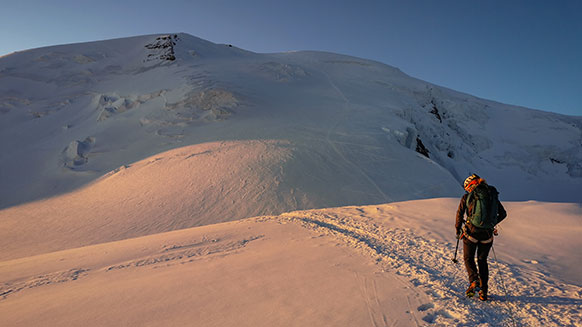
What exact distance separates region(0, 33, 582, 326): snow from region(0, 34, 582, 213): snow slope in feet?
0.44

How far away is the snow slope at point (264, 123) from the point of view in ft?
40.0

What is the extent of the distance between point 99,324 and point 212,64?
23.4 m

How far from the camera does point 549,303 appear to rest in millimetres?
3354

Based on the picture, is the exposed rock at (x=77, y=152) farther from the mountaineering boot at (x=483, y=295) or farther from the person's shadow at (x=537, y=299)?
the person's shadow at (x=537, y=299)

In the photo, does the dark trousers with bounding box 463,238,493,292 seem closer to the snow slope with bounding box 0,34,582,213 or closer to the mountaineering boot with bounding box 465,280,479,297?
the mountaineering boot with bounding box 465,280,479,297

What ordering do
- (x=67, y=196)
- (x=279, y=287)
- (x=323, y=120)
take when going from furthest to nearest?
1. (x=323, y=120)
2. (x=67, y=196)
3. (x=279, y=287)

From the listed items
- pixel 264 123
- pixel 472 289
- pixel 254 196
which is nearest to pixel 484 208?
pixel 472 289

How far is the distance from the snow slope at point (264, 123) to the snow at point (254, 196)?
135 millimetres

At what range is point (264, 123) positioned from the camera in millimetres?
14914

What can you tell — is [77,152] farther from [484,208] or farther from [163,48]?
[163,48]

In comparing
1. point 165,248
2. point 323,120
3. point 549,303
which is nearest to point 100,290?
point 165,248

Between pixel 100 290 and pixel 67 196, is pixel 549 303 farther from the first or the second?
pixel 67 196

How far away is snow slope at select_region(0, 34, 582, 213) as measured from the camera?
12.2 meters

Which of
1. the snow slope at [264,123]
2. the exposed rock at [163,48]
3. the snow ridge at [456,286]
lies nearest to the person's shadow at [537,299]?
the snow ridge at [456,286]
